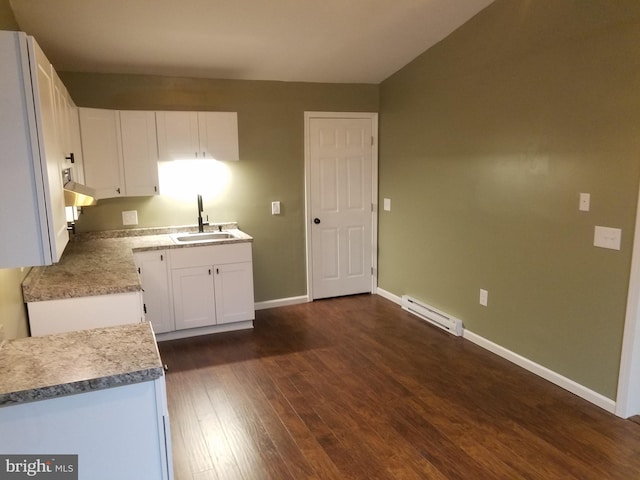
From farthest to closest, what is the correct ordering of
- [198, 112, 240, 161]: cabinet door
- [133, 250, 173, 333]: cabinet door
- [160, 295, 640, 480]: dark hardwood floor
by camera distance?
[198, 112, 240, 161]: cabinet door → [133, 250, 173, 333]: cabinet door → [160, 295, 640, 480]: dark hardwood floor

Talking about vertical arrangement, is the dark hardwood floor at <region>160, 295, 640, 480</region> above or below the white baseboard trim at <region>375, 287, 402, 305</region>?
below

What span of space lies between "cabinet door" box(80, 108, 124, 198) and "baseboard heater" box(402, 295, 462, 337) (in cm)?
292

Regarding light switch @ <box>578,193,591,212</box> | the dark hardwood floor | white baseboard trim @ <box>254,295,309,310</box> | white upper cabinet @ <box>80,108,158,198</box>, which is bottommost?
the dark hardwood floor

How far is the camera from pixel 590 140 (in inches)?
111

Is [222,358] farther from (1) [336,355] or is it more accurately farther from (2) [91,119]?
(2) [91,119]

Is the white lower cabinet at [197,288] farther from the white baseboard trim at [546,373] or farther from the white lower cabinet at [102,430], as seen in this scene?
the white lower cabinet at [102,430]

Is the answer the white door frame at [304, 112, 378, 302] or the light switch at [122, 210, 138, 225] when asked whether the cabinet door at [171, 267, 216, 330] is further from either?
the white door frame at [304, 112, 378, 302]

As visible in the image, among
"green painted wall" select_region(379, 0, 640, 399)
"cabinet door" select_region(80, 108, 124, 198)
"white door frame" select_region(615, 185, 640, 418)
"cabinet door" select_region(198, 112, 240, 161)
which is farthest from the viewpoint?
"cabinet door" select_region(198, 112, 240, 161)

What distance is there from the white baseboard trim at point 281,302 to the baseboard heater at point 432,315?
110cm

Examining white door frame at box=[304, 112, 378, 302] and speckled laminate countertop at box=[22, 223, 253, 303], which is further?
white door frame at box=[304, 112, 378, 302]

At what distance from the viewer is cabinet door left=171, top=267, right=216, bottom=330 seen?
398 cm

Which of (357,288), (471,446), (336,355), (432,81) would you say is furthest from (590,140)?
(357,288)

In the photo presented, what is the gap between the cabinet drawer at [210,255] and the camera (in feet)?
12.9

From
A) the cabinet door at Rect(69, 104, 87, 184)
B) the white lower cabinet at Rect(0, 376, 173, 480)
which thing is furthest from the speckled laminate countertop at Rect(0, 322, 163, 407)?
the cabinet door at Rect(69, 104, 87, 184)
